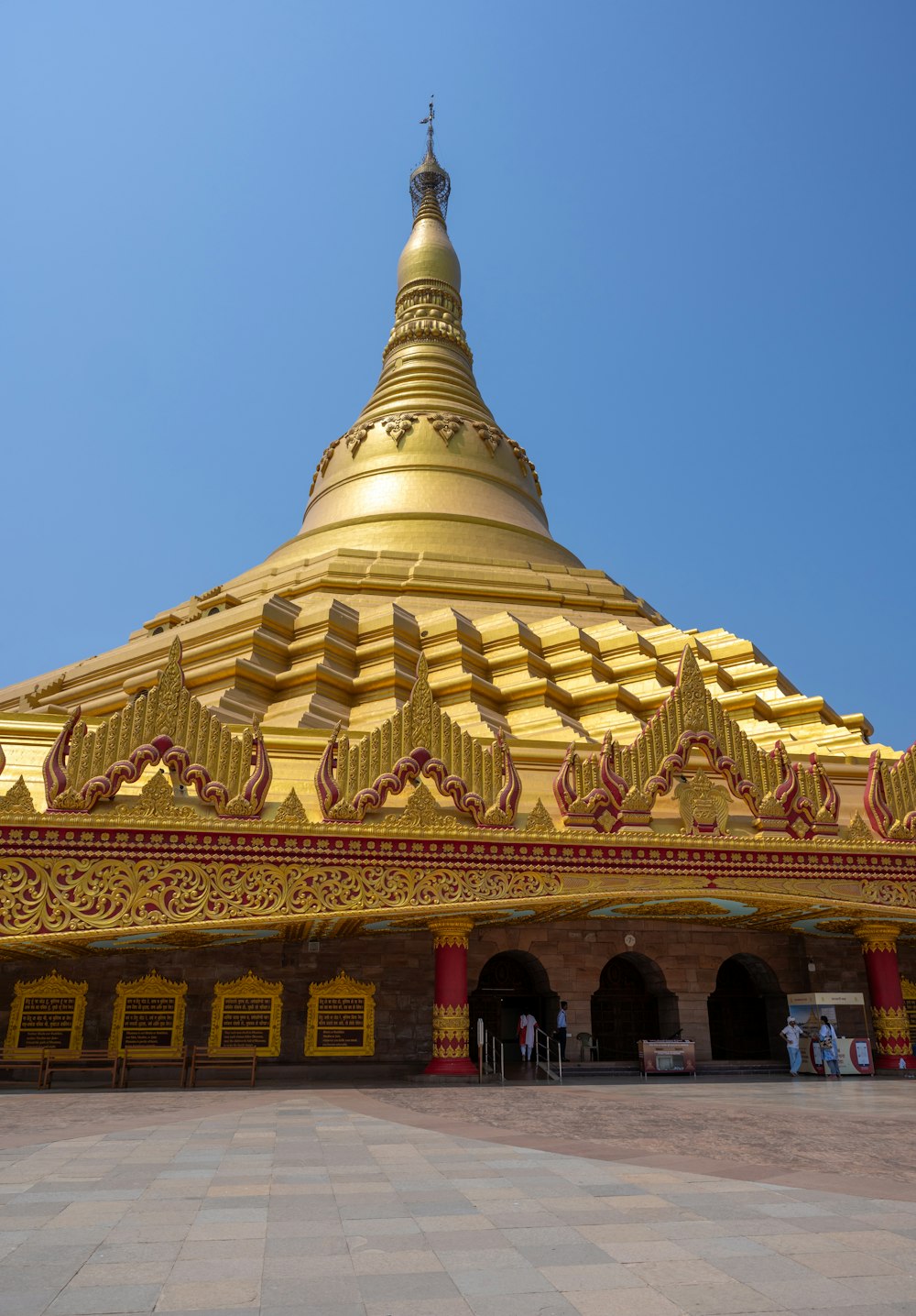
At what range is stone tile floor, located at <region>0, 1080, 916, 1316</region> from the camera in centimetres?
375

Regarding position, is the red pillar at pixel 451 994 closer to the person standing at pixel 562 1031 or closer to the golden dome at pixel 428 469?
the person standing at pixel 562 1031

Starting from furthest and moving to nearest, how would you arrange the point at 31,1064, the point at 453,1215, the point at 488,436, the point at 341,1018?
1. the point at 488,436
2. the point at 341,1018
3. the point at 31,1064
4. the point at 453,1215

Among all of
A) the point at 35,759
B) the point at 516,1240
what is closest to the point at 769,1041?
the point at 35,759

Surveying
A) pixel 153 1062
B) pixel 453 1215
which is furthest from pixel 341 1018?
pixel 453 1215

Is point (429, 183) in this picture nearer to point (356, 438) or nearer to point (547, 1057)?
point (356, 438)

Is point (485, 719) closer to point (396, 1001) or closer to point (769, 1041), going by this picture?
point (396, 1001)

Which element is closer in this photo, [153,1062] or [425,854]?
[425,854]

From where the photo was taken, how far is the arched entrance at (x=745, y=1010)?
1797cm

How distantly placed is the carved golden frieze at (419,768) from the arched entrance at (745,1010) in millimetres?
6832

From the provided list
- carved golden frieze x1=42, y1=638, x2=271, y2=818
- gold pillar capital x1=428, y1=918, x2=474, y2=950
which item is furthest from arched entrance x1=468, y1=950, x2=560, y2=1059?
carved golden frieze x1=42, y1=638, x2=271, y2=818

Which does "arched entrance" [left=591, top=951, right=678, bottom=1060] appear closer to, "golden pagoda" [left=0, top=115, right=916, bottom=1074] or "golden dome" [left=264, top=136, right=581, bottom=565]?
"golden pagoda" [left=0, top=115, right=916, bottom=1074]

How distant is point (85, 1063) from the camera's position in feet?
45.9

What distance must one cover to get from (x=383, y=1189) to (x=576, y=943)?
438 inches

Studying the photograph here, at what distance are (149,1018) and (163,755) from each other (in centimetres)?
433
